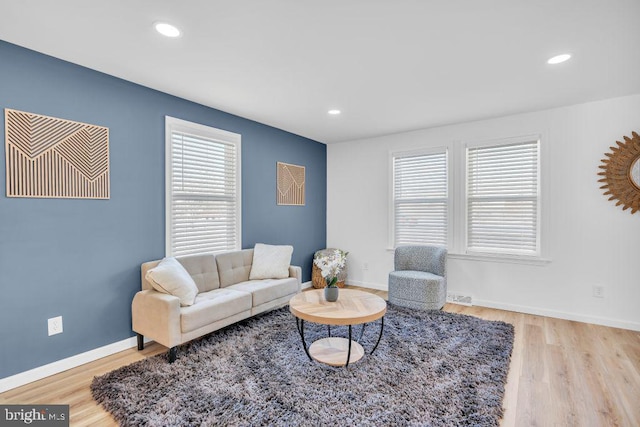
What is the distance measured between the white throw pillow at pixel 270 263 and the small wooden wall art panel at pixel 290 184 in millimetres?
937

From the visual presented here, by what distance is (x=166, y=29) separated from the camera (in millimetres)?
2066

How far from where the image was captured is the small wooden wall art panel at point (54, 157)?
227 centimetres

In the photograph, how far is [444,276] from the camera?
159 inches

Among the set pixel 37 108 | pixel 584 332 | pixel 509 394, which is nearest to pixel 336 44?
pixel 37 108

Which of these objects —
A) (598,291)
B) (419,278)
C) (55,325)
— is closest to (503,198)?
(598,291)

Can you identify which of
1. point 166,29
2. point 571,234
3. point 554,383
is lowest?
point 554,383

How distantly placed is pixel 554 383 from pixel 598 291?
185cm

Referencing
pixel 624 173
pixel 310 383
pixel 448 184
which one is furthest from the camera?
pixel 448 184

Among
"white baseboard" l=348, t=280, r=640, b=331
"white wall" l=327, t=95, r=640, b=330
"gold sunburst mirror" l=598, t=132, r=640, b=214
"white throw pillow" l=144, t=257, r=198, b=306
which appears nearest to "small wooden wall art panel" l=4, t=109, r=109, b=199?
"white throw pillow" l=144, t=257, r=198, b=306

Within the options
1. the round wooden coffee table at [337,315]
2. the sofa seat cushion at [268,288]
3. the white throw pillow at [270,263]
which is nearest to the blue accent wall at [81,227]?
the sofa seat cushion at [268,288]

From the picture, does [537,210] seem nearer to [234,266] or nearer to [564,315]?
[564,315]

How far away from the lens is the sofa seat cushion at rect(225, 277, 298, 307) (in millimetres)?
3330

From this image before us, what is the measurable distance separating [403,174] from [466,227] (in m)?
1.22

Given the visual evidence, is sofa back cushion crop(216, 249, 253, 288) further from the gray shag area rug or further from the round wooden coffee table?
the round wooden coffee table
